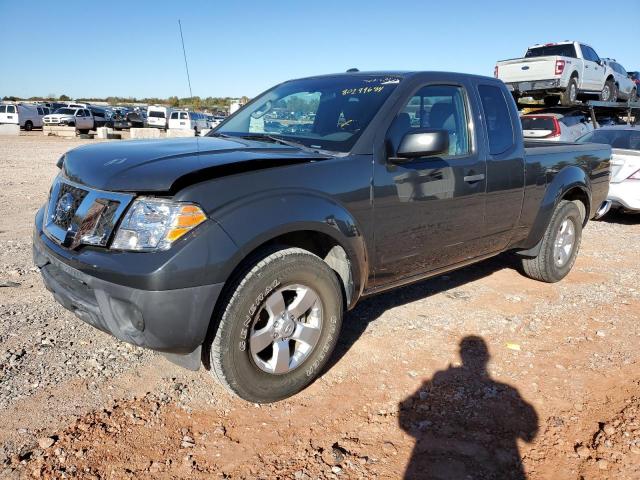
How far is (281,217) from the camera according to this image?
273 cm

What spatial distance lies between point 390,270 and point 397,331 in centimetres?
72

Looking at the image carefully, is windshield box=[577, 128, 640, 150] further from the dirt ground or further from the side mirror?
the side mirror

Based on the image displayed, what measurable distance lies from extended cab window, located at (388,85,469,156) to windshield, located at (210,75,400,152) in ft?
0.63

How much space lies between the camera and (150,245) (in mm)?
2453

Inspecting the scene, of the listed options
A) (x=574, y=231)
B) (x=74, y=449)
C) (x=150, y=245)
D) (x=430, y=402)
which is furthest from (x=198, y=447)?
(x=574, y=231)

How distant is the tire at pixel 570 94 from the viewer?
552 inches

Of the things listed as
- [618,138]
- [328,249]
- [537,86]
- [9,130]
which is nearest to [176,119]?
[9,130]

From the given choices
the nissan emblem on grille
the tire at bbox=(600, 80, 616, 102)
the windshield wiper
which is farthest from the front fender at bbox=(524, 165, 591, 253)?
the tire at bbox=(600, 80, 616, 102)

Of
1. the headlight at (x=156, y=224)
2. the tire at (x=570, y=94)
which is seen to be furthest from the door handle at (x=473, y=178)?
the tire at (x=570, y=94)

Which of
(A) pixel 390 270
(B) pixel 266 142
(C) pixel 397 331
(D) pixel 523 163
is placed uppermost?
(B) pixel 266 142

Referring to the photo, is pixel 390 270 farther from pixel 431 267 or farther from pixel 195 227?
pixel 195 227

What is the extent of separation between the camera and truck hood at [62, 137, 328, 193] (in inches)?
100

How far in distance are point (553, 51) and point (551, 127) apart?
448 centimetres

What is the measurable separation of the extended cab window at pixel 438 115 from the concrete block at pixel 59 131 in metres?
29.5
